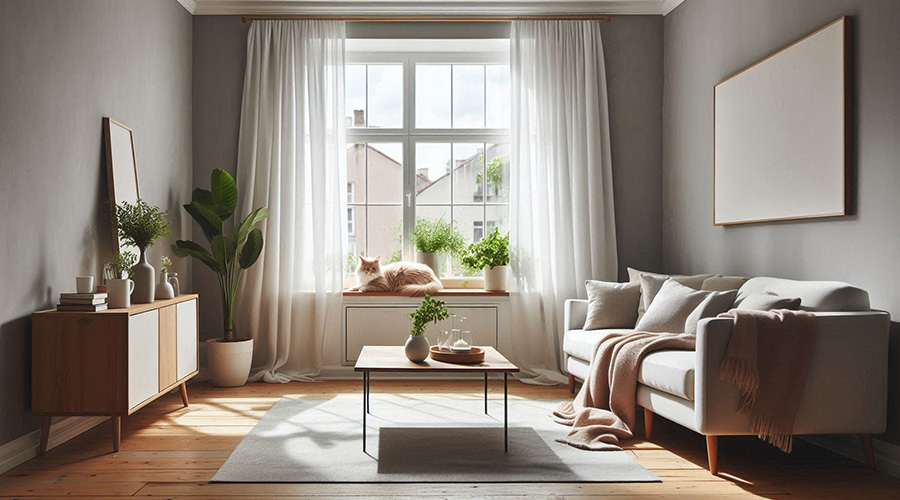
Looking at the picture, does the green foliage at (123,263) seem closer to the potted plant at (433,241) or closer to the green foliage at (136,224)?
the green foliage at (136,224)

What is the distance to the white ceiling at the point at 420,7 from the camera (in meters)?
5.09

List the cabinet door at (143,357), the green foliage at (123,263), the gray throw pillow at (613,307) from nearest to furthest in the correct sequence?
the cabinet door at (143,357)
the green foliage at (123,263)
the gray throw pillow at (613,307)

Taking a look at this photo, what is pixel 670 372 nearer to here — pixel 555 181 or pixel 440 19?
pixel 555 181

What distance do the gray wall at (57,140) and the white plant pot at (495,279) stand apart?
92.4 inches

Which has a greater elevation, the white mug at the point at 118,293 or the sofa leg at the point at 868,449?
the white mug at the point at 118,293

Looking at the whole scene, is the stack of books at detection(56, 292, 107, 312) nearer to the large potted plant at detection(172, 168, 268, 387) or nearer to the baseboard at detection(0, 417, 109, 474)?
the baseboard at detection(0, 417, 109, 474)

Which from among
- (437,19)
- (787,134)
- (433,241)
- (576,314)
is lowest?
(576,314)

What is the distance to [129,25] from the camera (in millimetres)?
4047

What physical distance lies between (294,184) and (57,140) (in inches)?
76.8

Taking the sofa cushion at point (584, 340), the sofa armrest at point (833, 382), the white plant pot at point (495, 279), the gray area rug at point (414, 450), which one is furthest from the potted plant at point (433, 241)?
the sofa armrest at point (833, 382)

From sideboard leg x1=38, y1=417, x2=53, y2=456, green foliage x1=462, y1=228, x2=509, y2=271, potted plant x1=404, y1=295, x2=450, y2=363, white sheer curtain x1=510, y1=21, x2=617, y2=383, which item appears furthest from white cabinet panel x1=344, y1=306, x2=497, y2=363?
sideboard leg x1=38, y1=417, x2=53, y2=456

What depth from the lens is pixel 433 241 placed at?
5320mm

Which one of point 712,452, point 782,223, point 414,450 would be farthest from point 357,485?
point 782,223

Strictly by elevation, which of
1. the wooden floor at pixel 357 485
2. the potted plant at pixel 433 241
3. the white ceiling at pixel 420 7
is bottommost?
the wooden floor at pixel 357 485
